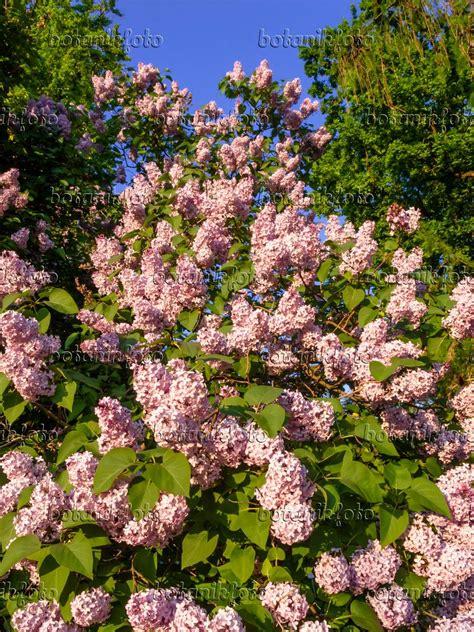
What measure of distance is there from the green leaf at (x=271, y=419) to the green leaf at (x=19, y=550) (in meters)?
1.18

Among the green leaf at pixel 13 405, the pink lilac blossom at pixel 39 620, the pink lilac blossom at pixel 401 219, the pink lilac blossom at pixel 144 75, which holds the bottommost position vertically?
the pink lilac blossom at pixel 39 620

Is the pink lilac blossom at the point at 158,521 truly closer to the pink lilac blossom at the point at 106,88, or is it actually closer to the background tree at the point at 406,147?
the pink lilac blossom at the point at 106,88

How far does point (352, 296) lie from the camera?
4137mm

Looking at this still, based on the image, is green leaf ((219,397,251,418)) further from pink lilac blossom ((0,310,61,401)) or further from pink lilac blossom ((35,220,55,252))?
pink lilac blossom ((35,220,55,252))

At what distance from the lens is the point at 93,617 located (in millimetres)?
2506

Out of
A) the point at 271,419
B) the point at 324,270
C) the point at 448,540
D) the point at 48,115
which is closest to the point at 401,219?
the point at 324,270

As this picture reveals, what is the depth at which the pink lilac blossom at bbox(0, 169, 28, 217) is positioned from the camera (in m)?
6.95

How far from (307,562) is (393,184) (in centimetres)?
2344

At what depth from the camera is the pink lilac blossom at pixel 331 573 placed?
268 centimetres

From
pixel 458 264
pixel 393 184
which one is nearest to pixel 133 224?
pixel 458 264

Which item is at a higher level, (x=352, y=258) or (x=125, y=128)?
(x=125, y=128)

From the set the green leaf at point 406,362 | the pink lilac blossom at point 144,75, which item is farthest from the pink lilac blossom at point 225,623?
the pink lilac blossom at point 144,75

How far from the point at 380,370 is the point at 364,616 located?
4.24ft

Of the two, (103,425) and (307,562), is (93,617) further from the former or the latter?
(307,562)
